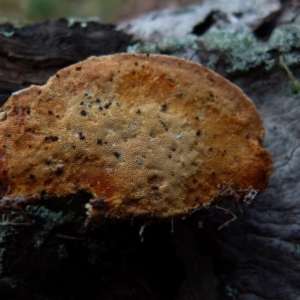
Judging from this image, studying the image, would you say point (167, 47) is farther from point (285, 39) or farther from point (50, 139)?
point (50, 139)

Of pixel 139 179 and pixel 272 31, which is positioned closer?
pixel 139 179

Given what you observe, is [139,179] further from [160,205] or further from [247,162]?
[247,162]

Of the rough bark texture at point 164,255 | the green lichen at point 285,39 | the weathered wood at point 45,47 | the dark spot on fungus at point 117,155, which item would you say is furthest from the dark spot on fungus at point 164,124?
the green lichen at point 285,39

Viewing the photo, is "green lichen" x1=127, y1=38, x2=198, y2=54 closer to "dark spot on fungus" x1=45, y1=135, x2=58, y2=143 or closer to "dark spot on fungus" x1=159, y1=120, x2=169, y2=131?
"dark spot on fungus" x1=159, y1=120, x2=169, y2=131

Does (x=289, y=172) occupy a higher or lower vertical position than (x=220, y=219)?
higher

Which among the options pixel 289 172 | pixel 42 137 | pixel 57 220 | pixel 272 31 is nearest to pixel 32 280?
pixel 57 220


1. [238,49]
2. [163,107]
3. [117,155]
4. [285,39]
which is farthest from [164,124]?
[285,39]

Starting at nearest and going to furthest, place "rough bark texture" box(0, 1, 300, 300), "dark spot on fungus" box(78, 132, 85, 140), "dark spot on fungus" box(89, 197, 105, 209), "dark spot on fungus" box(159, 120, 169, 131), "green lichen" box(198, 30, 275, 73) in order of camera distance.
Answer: "dark spot on fungus" box(89, 197, 105, 209) < "dark spot on fungus" box(78, 132, 85, 140) < "dark spot on fungus" box(159, 120, 169, 131) < "rough bark texture" box(0, 1, 300, 300) < "green lichen" box(198, 30, 275, 73)

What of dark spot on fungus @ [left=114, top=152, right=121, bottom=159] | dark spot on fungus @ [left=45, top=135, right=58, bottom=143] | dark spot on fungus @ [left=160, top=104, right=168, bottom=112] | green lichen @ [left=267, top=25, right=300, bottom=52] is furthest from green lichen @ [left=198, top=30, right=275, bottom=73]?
dark spot on fungus @ [left=45, top=135, right=58, bottom=143]
